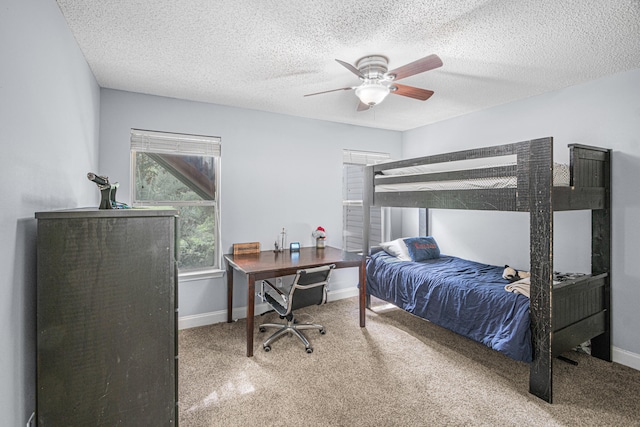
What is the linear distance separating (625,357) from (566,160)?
172 centimetres

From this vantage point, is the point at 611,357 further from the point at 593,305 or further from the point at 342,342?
the point at 342,342

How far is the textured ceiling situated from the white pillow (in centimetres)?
181

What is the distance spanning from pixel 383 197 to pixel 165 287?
2.52 m

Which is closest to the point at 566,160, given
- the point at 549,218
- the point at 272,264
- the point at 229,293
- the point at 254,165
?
the point at 549,218

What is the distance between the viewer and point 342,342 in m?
2.91

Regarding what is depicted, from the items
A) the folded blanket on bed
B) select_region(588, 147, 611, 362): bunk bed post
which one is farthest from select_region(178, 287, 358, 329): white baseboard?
select_region(588, 147, 611, 362): bunk bed post

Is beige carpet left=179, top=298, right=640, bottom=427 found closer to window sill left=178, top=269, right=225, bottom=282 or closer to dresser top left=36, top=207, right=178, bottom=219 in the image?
window sill left=178, top=269, right=225, bottom=282

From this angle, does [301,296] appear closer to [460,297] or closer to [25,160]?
[460,297]

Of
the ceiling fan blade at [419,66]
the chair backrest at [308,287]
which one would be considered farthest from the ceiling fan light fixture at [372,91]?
the chair backrest at [308,287]

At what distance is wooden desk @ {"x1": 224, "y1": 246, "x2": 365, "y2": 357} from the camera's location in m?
2.66

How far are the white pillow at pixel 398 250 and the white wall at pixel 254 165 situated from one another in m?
0.66

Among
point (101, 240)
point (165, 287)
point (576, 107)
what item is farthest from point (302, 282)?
point (576, 107)

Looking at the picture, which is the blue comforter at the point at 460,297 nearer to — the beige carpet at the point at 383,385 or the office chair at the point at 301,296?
the beige carpet at the point at 383,385

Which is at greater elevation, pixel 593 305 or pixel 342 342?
pixel 593 305
